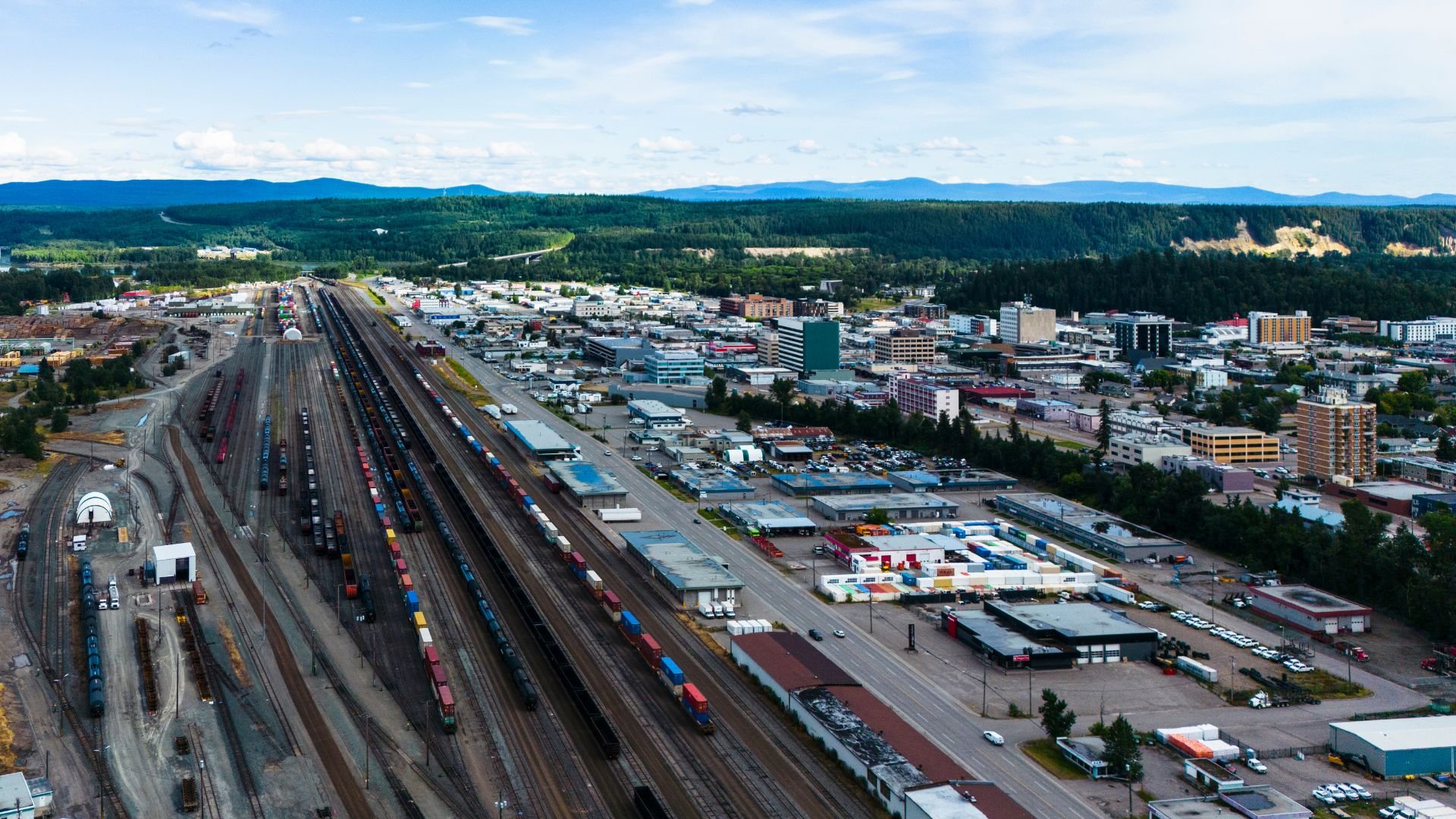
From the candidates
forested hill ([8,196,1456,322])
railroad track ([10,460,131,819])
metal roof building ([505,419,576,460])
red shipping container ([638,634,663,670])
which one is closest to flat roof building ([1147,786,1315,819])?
red shipping container ([638,634,663,670])

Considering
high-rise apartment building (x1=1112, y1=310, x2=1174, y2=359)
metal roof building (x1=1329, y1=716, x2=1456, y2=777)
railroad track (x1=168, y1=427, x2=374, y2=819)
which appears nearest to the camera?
railroad track (x1=168, y1=427, x2=374, y2=819)

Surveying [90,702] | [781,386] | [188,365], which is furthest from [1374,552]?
[188,365]

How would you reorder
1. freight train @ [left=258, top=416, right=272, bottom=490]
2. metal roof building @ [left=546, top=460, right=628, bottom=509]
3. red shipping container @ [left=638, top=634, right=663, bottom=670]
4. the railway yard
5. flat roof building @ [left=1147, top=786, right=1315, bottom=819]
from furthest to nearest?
freight train @ [left=258, top=416, right=272, bottom=490] → metal roof building @ [left=546, top=460, right=628, bottom=509] → red shipping container @ [left=638, top=634, right=663, bottom=670] → the railway yard → flat roof building @ [left=1147, top=786, right=1315, bottom=819]

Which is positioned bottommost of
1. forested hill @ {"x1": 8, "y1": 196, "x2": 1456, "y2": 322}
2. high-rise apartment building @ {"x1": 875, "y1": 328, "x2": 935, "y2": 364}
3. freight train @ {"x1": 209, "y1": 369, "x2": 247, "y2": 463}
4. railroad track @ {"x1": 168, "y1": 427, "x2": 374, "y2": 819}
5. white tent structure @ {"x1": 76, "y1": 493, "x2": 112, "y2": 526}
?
railroad track @ {"x1": 168, "y1": 427, "x2": 374, "y2": 819}

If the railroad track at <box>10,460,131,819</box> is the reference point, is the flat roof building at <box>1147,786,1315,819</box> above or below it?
below

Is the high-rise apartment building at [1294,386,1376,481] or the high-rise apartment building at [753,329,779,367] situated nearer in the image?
the high-rise apartment building at [1294,386,1376,481]

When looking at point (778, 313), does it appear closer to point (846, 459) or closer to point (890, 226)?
point (846, 459)

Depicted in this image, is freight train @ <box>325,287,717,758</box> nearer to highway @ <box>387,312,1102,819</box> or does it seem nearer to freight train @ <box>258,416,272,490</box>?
highway @ <box>387,312,1102,819</box>
